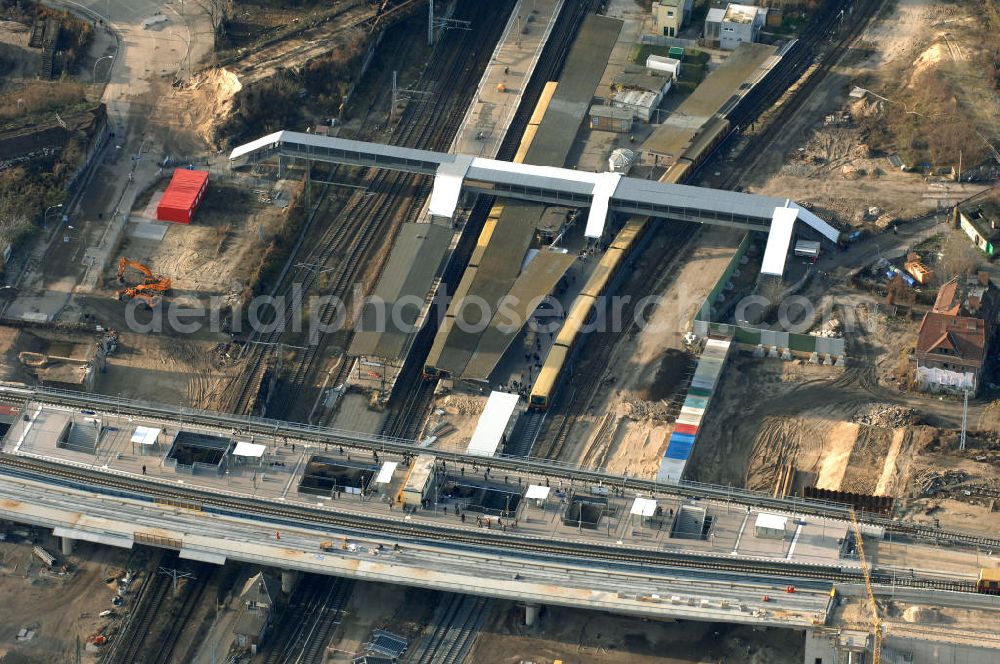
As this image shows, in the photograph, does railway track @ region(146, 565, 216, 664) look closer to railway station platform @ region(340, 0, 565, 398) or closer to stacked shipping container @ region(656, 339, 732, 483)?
railway station platform @ region(340, 0, 565, 398)

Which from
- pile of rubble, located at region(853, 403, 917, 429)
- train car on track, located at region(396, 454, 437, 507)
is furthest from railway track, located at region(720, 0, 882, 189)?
train car on track, located at region(396, 454, 437, 507)

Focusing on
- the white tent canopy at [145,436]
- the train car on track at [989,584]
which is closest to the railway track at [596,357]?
the white tent canopy at [145,436]

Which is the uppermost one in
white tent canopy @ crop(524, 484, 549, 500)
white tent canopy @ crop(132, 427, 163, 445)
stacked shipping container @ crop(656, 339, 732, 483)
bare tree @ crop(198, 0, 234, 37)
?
bare tree @ crop(198, 0, 234, 37)

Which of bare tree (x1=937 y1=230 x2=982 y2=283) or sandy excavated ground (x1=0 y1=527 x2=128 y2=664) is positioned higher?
bare tree (x1=937 y1=230 x2=982 y2=283)

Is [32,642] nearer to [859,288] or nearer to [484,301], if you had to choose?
[484,301]

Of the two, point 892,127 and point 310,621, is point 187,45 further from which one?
point 310,621

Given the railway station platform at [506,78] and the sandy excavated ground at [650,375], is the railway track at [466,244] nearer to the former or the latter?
the railway station platform at [506,78]

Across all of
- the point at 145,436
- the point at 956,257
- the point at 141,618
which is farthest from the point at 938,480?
the point at 145,436
